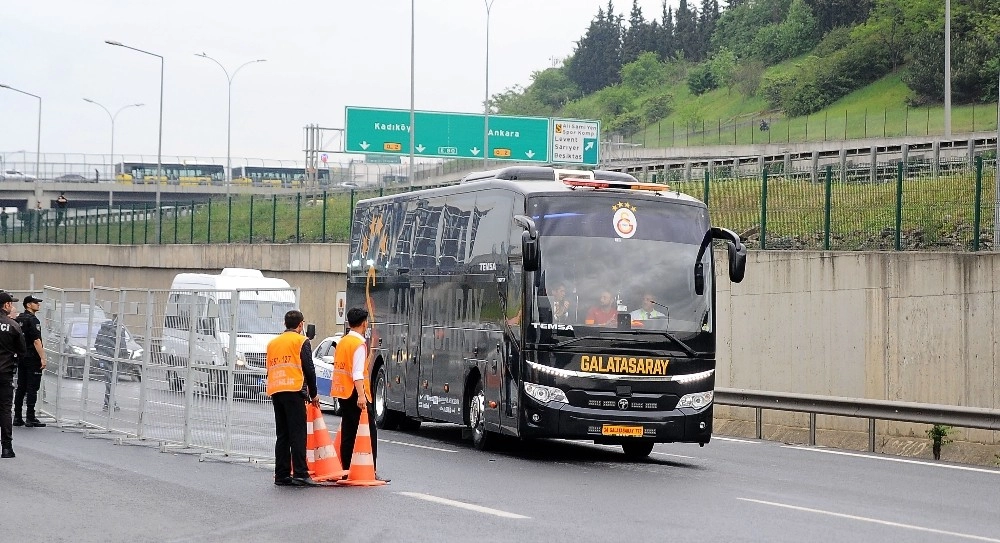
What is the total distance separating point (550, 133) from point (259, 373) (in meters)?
42.0

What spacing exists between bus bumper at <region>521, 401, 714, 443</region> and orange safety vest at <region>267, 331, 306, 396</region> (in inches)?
156

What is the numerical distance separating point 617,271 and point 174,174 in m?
97.0

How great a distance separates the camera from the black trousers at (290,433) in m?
14.8

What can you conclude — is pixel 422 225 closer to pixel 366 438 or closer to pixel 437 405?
pixel 437 405

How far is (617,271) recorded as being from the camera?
1842cm

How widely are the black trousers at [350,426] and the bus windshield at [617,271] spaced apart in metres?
3.39

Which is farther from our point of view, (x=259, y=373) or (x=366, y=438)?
(x=259, y=373)

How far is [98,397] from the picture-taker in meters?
22.2

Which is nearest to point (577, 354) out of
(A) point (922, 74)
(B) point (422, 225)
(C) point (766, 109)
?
(B) point (422, 225)

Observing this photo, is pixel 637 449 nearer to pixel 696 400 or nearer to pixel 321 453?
pixel 696 400

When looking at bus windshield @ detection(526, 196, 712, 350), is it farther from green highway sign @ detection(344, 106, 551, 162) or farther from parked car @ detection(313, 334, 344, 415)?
green highway sign @ detection(344, 106, 551, 162)

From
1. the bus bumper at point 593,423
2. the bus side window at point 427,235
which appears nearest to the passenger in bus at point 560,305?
the bus bumper at point 593,423

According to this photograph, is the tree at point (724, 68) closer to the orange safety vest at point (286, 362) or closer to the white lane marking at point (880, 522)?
the orange safety vest at point (286, 362)

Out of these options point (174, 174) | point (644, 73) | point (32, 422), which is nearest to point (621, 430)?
point (32, 422)
